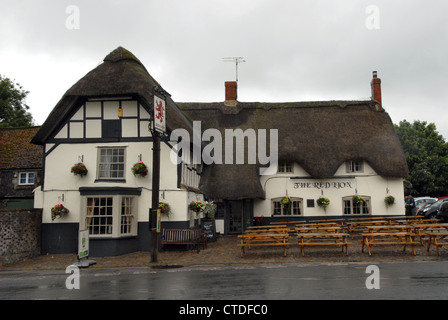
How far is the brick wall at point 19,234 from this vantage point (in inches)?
597

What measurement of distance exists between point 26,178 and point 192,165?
12031 millimetres

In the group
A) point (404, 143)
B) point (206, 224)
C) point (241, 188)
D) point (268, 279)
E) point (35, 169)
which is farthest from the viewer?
point (404, 143)

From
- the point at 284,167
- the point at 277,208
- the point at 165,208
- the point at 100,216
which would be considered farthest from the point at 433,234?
the point at 100,216

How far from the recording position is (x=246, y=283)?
9.30 meters

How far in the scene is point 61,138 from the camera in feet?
60.2

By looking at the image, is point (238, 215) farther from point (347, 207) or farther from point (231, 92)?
point (231, 92)

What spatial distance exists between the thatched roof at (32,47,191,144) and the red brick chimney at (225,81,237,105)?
856 centimetres

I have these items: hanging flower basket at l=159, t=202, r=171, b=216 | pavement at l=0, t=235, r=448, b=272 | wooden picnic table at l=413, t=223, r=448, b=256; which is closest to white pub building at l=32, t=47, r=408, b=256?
hanging flower basket at l=159, t=202, r=171, b=216

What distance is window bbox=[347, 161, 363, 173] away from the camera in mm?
23938

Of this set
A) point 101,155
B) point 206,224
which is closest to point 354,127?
point 206,224

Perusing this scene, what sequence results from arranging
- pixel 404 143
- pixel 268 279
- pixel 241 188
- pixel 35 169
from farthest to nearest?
pixel 404 143, pixel 35 169, pixel 241 188, pixel 268 279

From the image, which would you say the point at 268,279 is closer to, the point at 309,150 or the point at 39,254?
the point at 39,254
